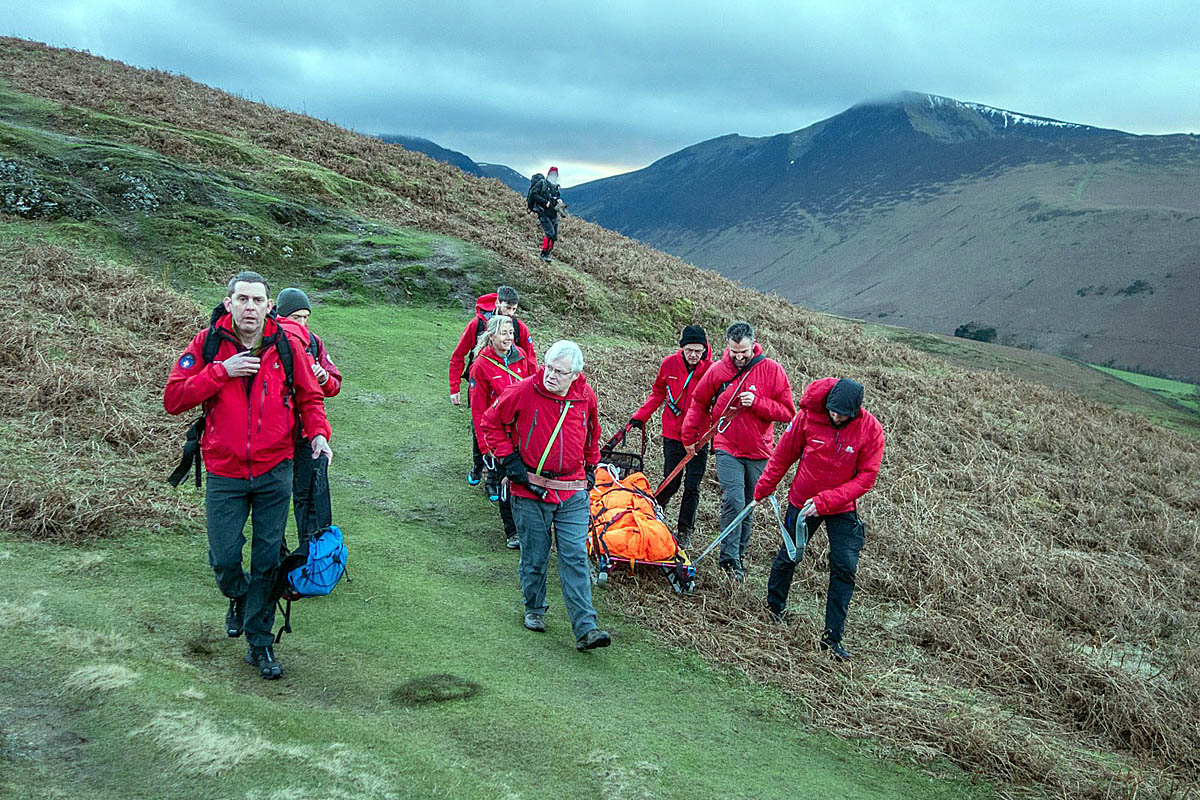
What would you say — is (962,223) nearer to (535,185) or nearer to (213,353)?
(535,185)

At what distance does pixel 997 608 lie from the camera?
25.1 feet

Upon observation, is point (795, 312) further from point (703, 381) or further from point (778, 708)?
point (778, 708)

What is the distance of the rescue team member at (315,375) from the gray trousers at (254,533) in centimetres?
33

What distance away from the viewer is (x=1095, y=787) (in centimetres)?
454

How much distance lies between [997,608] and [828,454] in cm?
315

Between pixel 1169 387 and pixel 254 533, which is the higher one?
pixel 254 533

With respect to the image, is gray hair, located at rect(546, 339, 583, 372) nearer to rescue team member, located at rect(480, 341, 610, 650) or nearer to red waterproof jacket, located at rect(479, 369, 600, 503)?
rescue team member, located at rect(480, 341, 610, 650)

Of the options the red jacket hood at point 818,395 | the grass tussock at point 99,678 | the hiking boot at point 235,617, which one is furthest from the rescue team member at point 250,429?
the red jacket hood at point 818,395

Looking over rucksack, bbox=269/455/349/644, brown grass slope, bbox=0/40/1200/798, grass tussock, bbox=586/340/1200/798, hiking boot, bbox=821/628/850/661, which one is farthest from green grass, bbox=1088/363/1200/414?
rucksack, bbox=269/455/349/644

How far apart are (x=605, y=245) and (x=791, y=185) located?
5803 inches

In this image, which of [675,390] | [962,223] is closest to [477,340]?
[675,390]

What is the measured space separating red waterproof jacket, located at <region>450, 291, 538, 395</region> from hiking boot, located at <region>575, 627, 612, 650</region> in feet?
9.36

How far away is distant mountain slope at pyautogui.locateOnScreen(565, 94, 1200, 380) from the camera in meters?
71.8

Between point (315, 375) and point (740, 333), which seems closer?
point (315, 375)
